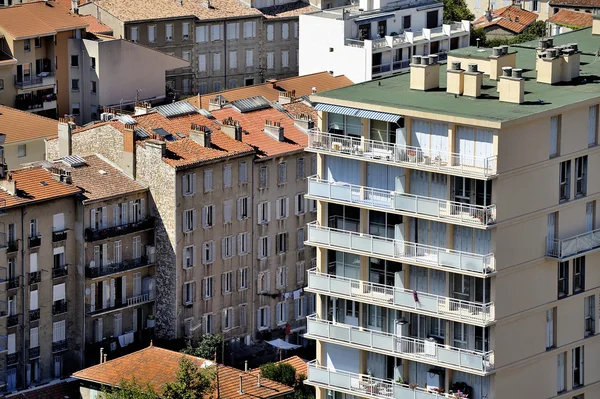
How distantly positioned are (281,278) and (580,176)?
5640 cm

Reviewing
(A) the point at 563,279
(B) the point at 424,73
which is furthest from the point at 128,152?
(A) the point at 563,279

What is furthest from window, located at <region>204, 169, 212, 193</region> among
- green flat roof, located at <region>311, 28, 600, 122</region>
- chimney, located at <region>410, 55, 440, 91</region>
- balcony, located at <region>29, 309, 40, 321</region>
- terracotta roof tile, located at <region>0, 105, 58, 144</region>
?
chimney, located at <region>410, 55, 440, 91</region>

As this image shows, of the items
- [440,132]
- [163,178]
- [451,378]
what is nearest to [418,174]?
[440,132]

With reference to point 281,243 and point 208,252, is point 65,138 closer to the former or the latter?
point 208,252

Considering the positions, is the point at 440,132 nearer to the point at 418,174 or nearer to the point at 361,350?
the point at 418,174

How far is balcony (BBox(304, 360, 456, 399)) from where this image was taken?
104 m

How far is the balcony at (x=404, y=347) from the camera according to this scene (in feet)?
333

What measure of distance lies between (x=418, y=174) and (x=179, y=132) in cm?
5425

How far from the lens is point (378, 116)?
102 metres

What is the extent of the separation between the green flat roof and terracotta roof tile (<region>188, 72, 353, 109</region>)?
199 feet

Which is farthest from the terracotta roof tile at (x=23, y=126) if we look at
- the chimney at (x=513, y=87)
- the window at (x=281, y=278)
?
the chimney at (x=513, y=87)

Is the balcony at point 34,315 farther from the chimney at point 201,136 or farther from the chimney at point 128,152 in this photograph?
the chimney at point 201,136

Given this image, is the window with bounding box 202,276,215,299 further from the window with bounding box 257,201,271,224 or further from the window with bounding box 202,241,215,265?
the window with bounding box 257,201,271,224

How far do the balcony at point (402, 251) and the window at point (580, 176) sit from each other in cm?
631
